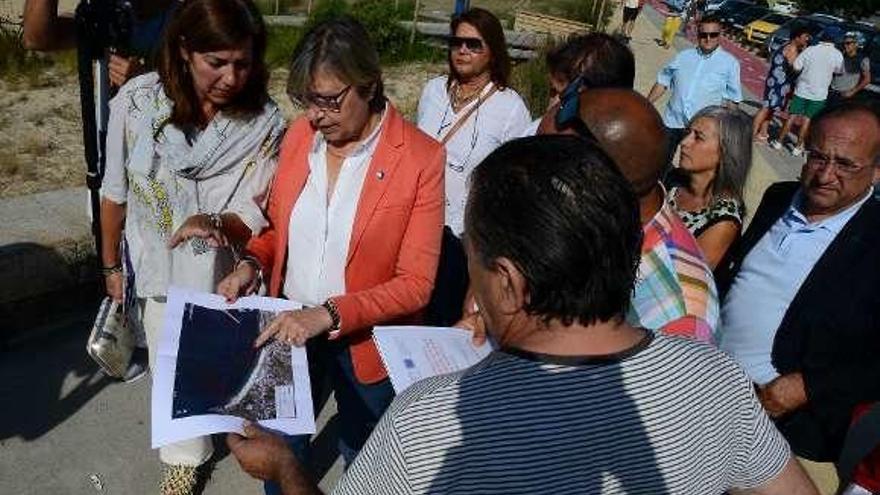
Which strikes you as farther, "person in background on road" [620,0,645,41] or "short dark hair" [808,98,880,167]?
"person in background on road" [620,0,645,41]

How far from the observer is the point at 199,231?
7.05ft

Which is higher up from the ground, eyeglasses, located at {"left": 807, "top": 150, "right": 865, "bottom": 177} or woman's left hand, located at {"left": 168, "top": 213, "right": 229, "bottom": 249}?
eyeglasses, located at {"left": 807, "top": 150, "right": 865, "bottom": 177}

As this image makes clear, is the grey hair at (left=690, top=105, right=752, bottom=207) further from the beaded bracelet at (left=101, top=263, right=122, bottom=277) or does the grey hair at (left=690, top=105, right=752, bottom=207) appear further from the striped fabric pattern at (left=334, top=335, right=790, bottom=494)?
the beaded bracelet at (left=101, top=263, right=122, bottom=277)

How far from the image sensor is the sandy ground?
218 inches

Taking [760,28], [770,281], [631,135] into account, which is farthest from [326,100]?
[760,28]

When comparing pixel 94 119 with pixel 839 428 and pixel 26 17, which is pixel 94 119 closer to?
pixel 26 17

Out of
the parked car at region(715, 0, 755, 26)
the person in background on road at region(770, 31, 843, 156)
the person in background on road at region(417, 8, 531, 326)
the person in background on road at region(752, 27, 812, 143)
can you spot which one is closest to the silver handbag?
the person in background on road at region(417, 8, 531, 326)

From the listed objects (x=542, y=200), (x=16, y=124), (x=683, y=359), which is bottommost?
(x=16, y=124)

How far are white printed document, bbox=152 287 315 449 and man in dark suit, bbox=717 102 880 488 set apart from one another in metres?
1.44

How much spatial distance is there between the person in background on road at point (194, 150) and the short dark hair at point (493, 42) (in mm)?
1508

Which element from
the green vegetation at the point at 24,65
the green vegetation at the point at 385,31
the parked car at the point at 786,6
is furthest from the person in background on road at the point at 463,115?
the parked car at the point at 786,6

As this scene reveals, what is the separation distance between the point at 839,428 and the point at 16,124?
6.93m

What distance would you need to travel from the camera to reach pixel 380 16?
40.5 ft

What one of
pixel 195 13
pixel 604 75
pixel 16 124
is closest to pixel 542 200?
pixel 195 13
